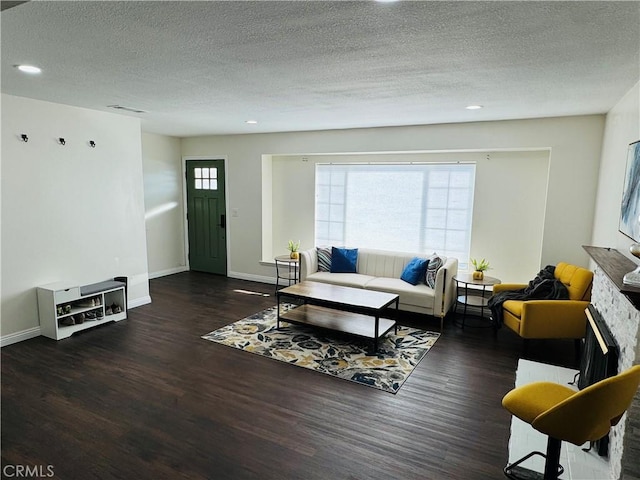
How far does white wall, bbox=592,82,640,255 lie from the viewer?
2.92 metres

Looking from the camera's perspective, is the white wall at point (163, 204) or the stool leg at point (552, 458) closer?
the stool leg at point (552, 458)

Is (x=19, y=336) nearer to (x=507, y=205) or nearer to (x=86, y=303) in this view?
(x=86, y=303)

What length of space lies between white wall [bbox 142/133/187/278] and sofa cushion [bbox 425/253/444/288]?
471 centimetres

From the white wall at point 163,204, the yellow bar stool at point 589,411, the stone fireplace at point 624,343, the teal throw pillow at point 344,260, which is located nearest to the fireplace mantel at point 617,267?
the stone fireplace at point 624,343

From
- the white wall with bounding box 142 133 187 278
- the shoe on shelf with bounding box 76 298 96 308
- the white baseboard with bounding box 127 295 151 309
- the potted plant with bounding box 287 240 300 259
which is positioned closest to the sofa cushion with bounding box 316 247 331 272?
the potted plant with bounding box 287 240 300 259

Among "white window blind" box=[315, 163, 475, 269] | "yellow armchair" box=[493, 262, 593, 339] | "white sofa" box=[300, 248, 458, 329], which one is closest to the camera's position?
"yellow armchair" box=[493, 262, 593, 339]

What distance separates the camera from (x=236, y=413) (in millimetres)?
2857

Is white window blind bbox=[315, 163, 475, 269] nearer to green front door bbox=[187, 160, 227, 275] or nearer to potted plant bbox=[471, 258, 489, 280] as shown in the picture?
potted plant bbox=[471, 258, 489, 280]

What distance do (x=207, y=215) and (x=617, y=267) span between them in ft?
20.3

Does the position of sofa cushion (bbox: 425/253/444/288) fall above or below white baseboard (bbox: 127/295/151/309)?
above

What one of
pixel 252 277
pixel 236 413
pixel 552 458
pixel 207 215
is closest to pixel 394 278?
pixel 252 277

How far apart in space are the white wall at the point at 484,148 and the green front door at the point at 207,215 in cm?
35

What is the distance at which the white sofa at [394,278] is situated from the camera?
15.4 feet

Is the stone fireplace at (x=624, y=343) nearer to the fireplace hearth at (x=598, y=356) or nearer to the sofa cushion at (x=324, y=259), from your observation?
the fireplace hearth at (x=598, y=356)
